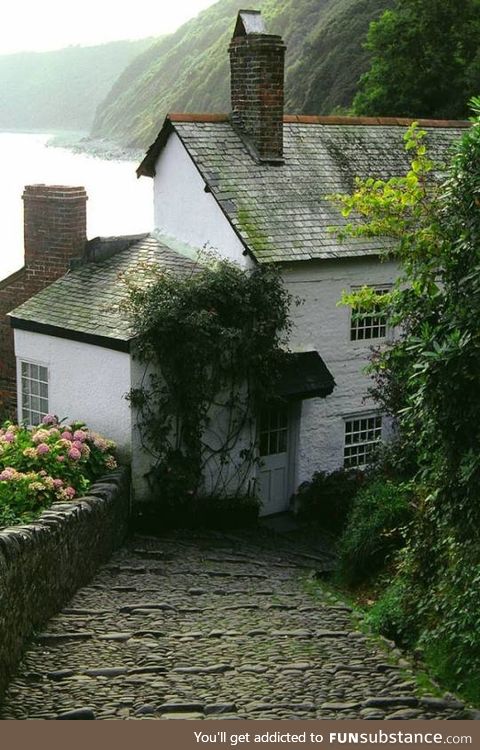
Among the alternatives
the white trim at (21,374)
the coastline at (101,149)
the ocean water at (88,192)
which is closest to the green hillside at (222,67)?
the coastline at (101,149)

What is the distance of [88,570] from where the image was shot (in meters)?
13.2

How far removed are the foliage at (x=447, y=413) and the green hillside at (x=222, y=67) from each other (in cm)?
3625

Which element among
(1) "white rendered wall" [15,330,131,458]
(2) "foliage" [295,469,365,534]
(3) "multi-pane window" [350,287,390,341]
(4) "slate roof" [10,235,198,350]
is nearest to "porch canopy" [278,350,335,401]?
(3) "multi-pane window" [350,287,390,341]

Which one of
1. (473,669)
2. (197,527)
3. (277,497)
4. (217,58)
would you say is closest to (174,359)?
(197,527)

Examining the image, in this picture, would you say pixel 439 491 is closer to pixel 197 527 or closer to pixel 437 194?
pixel 437 194

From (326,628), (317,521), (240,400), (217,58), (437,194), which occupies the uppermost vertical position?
(217,58)

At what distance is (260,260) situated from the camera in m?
17.4

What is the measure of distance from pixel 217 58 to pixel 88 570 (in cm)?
6368

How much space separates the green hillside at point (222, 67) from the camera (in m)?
56.8

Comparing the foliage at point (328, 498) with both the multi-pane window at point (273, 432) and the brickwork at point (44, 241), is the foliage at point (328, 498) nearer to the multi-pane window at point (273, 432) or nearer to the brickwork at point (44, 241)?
the multi-pane window at point (273, 432)

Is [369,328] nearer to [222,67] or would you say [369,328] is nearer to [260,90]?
[260,90]

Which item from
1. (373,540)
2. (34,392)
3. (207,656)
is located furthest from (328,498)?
(207,656)

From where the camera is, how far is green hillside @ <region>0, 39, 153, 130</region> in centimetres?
7350

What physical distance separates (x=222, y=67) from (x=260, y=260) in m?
55.0
